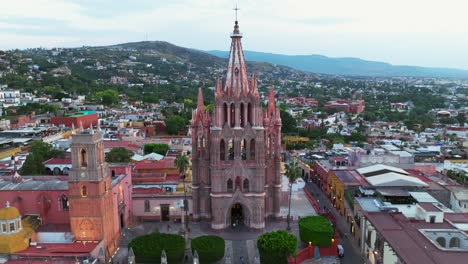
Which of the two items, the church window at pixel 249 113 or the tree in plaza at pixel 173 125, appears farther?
the tree in plaza at pixel 173 125

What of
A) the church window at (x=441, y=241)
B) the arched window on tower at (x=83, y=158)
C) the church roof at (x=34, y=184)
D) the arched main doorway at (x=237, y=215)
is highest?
the arched window on tower at (x=83, y=158)

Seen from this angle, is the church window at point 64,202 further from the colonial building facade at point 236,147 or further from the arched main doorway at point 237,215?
the arched main doorway at point 237,215

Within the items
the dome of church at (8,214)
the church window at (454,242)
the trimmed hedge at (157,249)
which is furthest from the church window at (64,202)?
the church window at (454,242)

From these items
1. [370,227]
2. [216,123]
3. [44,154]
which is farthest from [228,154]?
[44,154]

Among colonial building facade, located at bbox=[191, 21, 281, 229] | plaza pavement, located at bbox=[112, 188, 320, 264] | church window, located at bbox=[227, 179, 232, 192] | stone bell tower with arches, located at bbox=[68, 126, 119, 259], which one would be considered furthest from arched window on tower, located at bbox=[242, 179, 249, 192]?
stone bell tower with arches, located at bbox=[68, 126, 119, 259]

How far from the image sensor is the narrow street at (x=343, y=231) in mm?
42312

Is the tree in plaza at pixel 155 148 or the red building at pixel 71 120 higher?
the red building at pixel 71 120

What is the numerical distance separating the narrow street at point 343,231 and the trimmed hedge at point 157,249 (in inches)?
618

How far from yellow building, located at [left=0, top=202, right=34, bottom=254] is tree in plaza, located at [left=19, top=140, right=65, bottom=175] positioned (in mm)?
22040

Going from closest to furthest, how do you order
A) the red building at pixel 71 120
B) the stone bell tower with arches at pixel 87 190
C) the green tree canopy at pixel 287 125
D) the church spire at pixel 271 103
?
the stone bell tower with arches at pixel 87 190 → the church spire at pixel 271 103 → the red building at pixel 71 120 → the green tree canopy at pixel 287 125

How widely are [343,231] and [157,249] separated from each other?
22190mm

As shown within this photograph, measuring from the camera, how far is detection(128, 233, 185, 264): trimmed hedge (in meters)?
38.8

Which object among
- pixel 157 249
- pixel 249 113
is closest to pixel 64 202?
Result: pixel 157 249

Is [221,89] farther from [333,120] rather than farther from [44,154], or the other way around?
[333,120]
